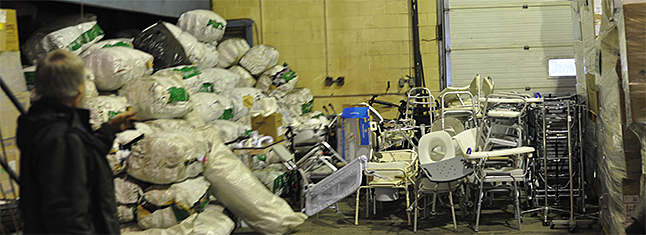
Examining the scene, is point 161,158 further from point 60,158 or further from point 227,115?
point 227,115

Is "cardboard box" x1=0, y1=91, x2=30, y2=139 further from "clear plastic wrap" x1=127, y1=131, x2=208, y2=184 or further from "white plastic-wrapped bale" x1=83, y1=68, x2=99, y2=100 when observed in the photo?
"clear plastic wrap" x1=127, y1=131, x2=208, y2=184

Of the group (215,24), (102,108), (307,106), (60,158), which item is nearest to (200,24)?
(215,24)

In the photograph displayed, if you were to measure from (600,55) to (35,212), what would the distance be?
12.9 feet

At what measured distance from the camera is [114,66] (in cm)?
428

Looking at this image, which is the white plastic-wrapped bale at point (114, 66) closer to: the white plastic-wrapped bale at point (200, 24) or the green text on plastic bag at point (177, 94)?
the green text on plastic bag at point (177, 94)

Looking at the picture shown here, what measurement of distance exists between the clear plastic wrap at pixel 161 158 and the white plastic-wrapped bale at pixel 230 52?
10.8ft

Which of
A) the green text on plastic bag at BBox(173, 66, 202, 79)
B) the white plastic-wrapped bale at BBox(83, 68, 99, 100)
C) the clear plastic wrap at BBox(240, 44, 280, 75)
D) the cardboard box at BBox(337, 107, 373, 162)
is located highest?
the clear plastic wrap at BBox(240, 44, 280, 75)

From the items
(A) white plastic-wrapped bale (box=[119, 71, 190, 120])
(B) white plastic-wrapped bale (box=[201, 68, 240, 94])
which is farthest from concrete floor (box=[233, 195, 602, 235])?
(B) white plastic-wrapped bale (box=[201, 68, 240, 94])

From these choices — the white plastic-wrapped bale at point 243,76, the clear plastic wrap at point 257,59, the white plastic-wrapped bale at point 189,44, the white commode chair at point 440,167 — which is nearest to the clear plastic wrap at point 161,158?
the white commode chair at point 440,167

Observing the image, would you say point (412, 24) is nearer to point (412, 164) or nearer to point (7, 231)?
point (412, 164)

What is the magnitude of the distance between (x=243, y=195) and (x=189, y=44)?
2.21m

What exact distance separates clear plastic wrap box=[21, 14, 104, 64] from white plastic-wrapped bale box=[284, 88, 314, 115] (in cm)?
309

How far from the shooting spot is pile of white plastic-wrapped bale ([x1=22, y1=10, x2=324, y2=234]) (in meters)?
3.91

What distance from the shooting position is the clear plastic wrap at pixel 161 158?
3.85 m
